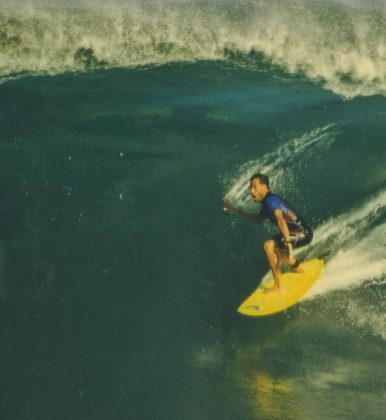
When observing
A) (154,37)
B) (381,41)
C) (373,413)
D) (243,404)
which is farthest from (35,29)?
(373,413)

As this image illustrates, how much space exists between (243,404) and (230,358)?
1.04 feet

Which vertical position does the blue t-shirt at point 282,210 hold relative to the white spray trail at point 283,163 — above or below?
below

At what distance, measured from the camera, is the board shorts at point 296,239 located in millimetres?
5996

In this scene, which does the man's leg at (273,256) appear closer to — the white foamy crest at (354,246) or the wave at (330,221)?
the wave at (330,221)

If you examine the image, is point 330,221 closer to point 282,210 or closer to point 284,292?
point 282,210

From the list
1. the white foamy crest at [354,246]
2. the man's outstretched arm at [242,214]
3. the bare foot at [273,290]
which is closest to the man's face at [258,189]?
the man's outstretched arm at [242,214]

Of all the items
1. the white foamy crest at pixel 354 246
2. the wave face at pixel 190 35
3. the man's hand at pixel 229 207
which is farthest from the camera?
the wave face at pixel 190 35

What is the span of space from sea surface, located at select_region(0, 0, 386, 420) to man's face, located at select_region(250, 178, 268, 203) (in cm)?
20

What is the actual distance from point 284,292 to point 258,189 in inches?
28.0

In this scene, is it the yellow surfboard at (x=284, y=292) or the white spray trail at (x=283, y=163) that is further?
the white spray trail at (x=283, y=163)

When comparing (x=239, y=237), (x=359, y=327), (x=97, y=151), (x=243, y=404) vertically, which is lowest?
(x=243, y=404)

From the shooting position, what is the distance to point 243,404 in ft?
19.8

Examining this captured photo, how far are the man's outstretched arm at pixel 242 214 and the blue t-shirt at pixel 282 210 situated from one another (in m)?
0.09

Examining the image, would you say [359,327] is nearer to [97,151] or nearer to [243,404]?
[243,404]
